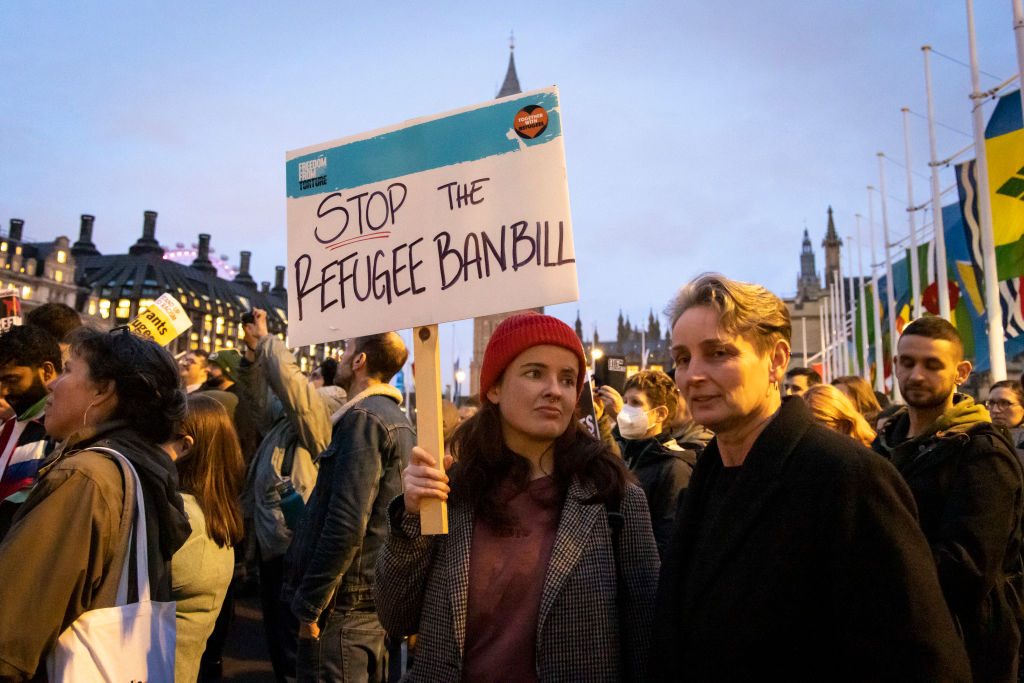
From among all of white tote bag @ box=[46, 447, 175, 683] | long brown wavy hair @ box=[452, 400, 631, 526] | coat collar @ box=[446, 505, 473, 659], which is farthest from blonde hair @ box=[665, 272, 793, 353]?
white tote bag @ box=[46, 447, 175, 683]

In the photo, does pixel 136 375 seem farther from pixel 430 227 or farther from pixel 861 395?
pixel 861 395

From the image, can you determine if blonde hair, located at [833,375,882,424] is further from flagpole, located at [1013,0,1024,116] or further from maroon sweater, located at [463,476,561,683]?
flagpole, located at [1013,0,1024,116]

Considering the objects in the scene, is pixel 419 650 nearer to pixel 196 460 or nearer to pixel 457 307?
pixel 457 307

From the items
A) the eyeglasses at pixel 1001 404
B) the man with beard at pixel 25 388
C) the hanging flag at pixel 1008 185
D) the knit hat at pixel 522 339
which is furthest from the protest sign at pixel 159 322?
the hanging flag at pixel 1008 185

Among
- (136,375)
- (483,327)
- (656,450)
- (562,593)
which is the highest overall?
(483,327)

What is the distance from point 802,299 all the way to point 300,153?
313 feet

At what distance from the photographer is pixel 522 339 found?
7.93 ft

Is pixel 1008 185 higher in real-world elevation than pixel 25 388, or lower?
higher

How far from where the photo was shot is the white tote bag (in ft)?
7.16

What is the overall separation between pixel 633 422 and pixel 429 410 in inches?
99.7

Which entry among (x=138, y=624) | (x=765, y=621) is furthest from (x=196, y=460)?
(x=765, y=621)

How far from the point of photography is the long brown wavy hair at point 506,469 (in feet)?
7.59

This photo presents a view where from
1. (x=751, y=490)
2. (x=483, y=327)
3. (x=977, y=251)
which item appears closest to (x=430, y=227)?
(x=751, y=490)

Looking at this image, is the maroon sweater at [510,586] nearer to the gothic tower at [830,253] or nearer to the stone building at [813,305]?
the stone building at [813,305]
